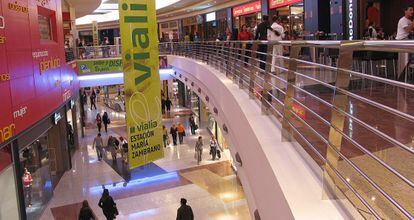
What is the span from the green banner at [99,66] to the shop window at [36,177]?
25.2ft

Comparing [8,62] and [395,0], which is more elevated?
[395,0]

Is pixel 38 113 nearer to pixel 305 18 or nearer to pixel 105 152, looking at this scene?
pixel 105 152

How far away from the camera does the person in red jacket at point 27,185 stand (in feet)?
34.8

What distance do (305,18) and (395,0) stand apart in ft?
13.7

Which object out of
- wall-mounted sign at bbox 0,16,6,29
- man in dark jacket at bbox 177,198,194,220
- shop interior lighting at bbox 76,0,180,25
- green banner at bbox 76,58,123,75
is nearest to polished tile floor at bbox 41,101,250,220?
man in dark jacket at bbox 177,198,194,220

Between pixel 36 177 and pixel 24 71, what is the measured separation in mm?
5018

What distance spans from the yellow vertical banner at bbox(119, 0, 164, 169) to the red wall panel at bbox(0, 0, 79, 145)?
1.81m

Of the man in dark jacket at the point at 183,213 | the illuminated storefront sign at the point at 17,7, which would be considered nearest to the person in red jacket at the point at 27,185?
the man in dark jacket at the point at 183,213

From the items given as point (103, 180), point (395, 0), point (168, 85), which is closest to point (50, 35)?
point (103, 180)

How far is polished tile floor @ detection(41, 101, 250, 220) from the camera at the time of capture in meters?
11.8

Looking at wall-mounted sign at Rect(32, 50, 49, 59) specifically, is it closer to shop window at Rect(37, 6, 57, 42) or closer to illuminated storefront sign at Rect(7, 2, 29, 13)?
shop window at Rect(37, 6, 57, 42)

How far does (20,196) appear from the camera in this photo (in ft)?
25.8

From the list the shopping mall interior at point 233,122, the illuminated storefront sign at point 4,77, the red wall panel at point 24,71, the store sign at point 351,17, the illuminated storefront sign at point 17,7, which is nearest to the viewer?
the shopping mall interior at point 233,122

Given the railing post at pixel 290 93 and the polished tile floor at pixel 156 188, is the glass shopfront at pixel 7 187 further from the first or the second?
the railing post at pixel 290 93
